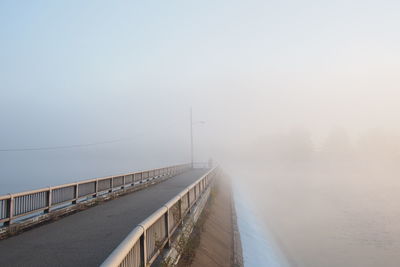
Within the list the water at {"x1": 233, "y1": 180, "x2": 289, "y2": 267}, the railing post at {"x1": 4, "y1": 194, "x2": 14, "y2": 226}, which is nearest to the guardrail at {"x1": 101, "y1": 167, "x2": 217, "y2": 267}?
the railing post at {"x1": 4, "y1": 194, "x2": 14, "y2": 226}

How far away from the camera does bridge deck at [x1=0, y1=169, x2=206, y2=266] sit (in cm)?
761

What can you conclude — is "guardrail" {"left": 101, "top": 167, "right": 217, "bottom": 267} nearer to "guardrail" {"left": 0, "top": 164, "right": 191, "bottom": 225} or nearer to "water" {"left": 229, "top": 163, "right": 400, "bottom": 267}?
"guardrail" {"left": 0, "top": 164, "right": 191, "bottom": 225}

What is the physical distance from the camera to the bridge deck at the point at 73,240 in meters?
7.61

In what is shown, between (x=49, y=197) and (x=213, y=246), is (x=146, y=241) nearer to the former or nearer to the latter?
(x=213, y=246)

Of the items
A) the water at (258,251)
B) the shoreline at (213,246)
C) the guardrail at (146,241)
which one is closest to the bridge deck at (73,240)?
the guardrail at (146,241)

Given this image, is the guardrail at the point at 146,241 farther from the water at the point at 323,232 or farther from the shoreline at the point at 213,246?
the water at the point at 323,232

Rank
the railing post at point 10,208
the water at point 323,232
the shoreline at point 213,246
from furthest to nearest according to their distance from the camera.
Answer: the water at point 323,232
the railing post at point 10,208
the shoreline at point 213,246

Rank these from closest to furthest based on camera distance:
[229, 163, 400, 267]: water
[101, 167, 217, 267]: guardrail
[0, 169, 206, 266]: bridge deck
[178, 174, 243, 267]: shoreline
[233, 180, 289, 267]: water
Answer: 1. [101, 167, 217, 267]: guardrail
2. [0, 169, 206, 266]: bridge deck
3. [178, 174, 243, 267]: shoreline
4. [233, 180, 289, 267]: water
5. [229, 163, 400, 267]: water

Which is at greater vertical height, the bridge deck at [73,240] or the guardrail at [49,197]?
the guardrail at [49,197]

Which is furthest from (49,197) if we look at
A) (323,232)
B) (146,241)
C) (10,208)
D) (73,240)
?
(323,232)

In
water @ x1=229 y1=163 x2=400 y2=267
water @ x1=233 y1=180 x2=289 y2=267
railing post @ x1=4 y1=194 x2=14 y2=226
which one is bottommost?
water @ x1=229 y1=163 x2=400 y2=267

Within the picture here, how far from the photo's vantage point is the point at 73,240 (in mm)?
9383

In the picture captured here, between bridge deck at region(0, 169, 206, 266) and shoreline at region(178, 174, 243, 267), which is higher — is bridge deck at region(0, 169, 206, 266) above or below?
above

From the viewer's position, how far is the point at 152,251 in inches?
268
